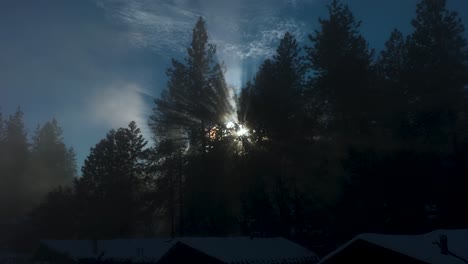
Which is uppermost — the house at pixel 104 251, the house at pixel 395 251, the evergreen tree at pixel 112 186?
the evergreen tree at pixel 112 186

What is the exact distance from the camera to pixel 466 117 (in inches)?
1270

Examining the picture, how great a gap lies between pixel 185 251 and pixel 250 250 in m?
3.65

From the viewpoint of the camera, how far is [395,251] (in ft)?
41.3

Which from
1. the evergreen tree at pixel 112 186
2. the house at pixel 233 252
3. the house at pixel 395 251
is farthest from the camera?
the evergreen tree at pixel 112 186

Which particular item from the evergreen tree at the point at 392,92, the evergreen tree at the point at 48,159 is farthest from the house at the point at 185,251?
the evergreen tree at the point at 48,159

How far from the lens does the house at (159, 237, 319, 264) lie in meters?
22.0

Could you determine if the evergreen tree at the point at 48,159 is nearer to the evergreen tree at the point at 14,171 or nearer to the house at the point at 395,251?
the evergreen tree at the point at 14,171

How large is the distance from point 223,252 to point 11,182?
56.2 meters

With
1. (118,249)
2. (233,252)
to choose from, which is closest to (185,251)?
(233,252)

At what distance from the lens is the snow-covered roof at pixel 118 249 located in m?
31.9

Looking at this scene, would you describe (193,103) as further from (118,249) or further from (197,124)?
(118,249)

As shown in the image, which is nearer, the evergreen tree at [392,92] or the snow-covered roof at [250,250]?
the snow-covered roof at [250,250]

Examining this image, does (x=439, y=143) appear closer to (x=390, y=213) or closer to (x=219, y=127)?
(x=390, y=213)

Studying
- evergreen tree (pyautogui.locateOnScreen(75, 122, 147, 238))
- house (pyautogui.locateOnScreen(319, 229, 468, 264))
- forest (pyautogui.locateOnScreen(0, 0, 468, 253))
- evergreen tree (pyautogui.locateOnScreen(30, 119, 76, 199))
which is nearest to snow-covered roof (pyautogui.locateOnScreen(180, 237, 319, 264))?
forest (pyautogui.locateOnScreen(0, 0, 468, 253))
